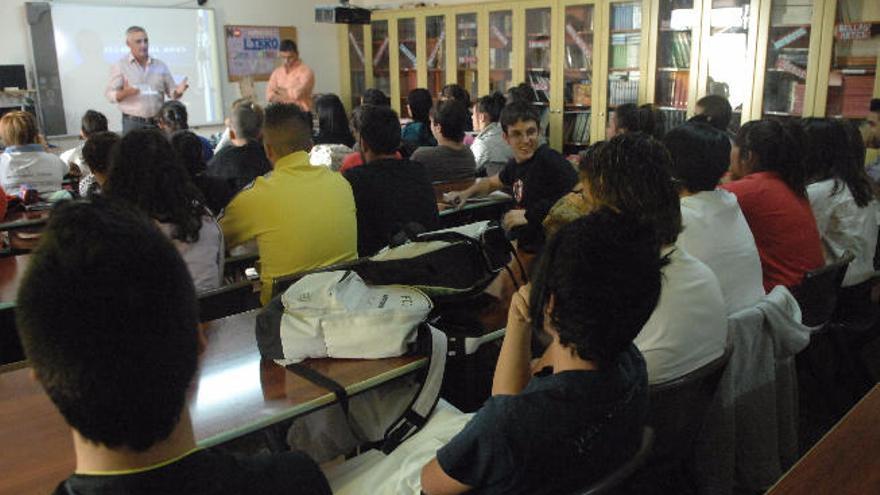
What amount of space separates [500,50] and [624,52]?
4.62 feet

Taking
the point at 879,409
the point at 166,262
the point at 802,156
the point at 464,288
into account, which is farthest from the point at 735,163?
the point at 166,262

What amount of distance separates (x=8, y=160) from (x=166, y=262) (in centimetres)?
393

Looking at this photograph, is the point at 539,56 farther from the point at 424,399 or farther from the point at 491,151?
the point at 424,399

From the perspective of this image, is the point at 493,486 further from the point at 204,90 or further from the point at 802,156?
the point at 204,90

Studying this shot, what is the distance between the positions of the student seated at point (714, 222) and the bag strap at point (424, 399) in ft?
2.71

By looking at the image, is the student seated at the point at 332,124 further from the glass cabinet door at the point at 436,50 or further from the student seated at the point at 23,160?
the glass cabinet door at the point at 436,50

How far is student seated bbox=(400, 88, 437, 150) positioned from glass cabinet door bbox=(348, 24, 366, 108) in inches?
131

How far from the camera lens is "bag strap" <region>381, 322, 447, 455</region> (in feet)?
5.61

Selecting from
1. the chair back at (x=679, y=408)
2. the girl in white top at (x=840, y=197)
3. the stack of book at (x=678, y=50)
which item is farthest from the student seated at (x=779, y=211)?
the stack of book at (x=678, y=50)

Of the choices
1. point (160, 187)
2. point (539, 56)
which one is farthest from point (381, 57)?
point (160, 187)

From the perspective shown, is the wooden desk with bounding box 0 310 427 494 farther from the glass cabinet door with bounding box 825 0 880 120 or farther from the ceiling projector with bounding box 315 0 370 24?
the ceiling projector with bounding box 315 0 370 24

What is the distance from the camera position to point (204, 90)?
789cm

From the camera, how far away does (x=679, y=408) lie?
1.61 m

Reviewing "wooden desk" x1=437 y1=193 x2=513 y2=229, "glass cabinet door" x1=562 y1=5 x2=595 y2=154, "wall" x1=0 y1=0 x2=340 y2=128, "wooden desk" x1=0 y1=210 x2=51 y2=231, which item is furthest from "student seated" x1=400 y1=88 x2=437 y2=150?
"wall" x1=0 y1=0 x2=340 y2=128
